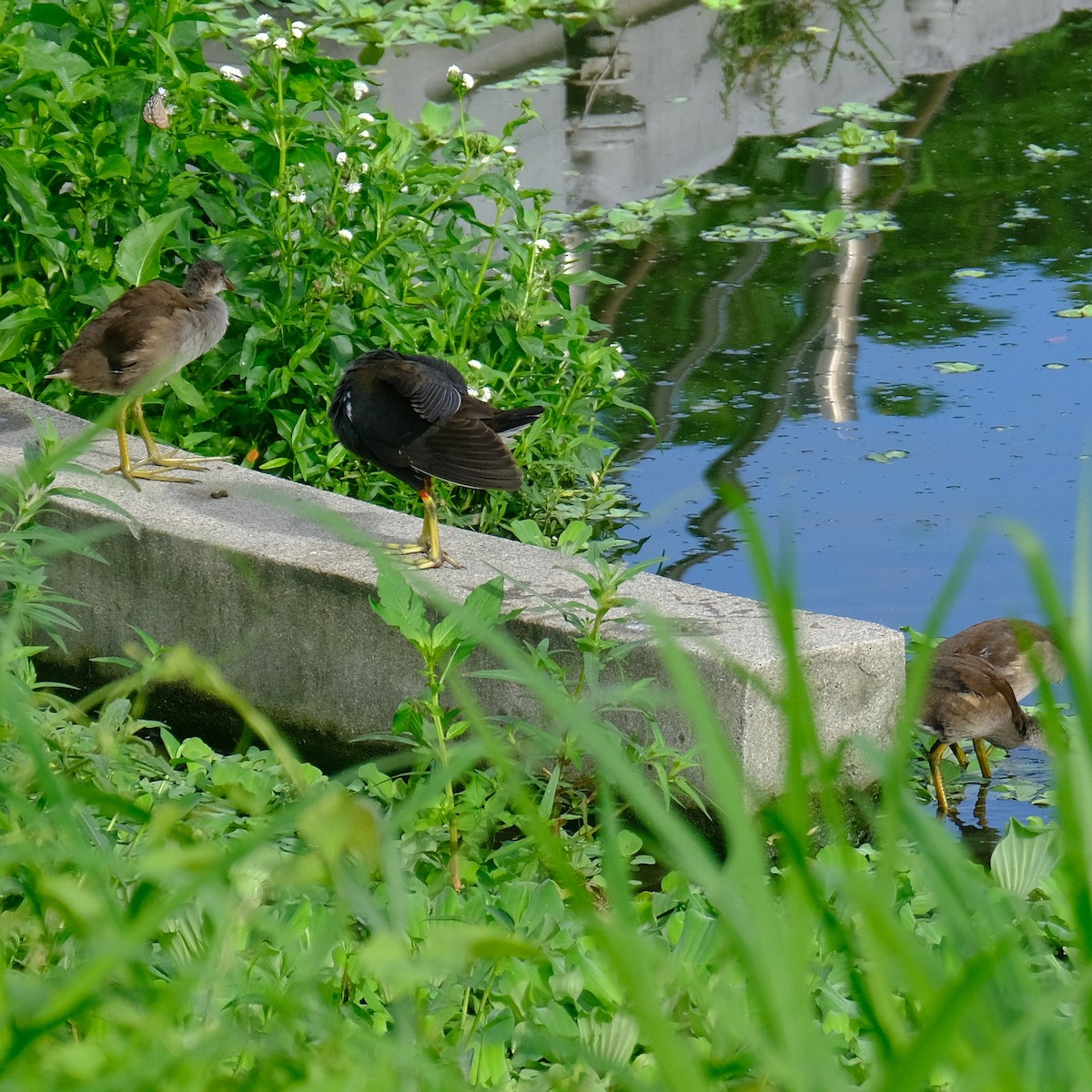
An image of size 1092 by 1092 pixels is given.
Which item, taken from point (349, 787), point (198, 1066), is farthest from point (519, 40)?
point (198, 1066)

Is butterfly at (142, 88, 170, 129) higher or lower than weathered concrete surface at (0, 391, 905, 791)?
higher

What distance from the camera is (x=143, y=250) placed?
16.8ft

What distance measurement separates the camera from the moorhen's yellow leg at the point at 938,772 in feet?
13.7

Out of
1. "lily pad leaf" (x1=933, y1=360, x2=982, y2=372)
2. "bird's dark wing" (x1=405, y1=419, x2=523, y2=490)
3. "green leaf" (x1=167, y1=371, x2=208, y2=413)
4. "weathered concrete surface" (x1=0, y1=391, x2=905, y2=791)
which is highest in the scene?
"bird's dark wing" (x1=405, y1=419, x2=523, y2=490)

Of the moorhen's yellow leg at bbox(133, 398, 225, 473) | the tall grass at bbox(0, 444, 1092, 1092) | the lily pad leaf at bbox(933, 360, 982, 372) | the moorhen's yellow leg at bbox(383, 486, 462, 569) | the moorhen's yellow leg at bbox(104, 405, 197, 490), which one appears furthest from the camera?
the lily pad leaf at bbox(933, 360, 982, 372)

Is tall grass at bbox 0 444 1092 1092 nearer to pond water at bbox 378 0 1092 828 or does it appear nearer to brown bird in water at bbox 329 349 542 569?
pond water at bbox 378 0 1092 828

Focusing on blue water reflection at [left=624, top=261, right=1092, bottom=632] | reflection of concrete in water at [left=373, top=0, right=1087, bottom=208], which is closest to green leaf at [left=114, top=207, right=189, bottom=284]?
blue water reflection at [left=624, top=261, right=1092, bottom=632]

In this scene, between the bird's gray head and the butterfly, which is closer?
the bird's gray head

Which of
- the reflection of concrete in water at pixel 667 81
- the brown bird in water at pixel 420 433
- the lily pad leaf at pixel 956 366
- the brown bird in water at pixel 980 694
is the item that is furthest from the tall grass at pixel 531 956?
the reflection of concrete in water at pixel 667 81

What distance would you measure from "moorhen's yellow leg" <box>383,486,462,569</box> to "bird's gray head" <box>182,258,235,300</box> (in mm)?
1110

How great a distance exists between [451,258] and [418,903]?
10.6 feet

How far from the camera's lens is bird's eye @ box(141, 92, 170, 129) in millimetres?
5316

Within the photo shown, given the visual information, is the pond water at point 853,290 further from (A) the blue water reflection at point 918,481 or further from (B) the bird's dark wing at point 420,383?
(B) the bird's dark wing at point 420,383

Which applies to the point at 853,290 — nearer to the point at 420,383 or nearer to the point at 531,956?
the point at 420,383
